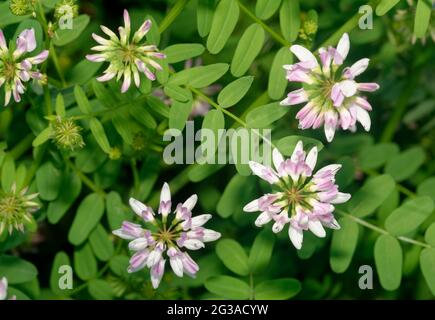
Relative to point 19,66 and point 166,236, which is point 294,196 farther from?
point 19,66

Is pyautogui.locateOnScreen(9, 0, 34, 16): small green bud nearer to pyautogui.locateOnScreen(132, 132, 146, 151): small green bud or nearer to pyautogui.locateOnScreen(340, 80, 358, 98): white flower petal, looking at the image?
pyautogui.locateOnScreen(132, 132, 146, 151): small green bud

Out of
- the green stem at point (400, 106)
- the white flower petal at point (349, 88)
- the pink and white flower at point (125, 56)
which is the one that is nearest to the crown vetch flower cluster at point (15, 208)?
the pink and white flower at point (125, 56)

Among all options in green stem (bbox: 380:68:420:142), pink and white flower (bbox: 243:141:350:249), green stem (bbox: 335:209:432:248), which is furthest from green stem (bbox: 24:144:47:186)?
green stem (bbox: 380:68:420:142)

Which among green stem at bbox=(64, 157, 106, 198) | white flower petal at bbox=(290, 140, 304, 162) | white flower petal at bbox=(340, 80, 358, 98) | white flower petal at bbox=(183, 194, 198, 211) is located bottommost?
white flower petal at bbox=(183, 194, 198, 211)
